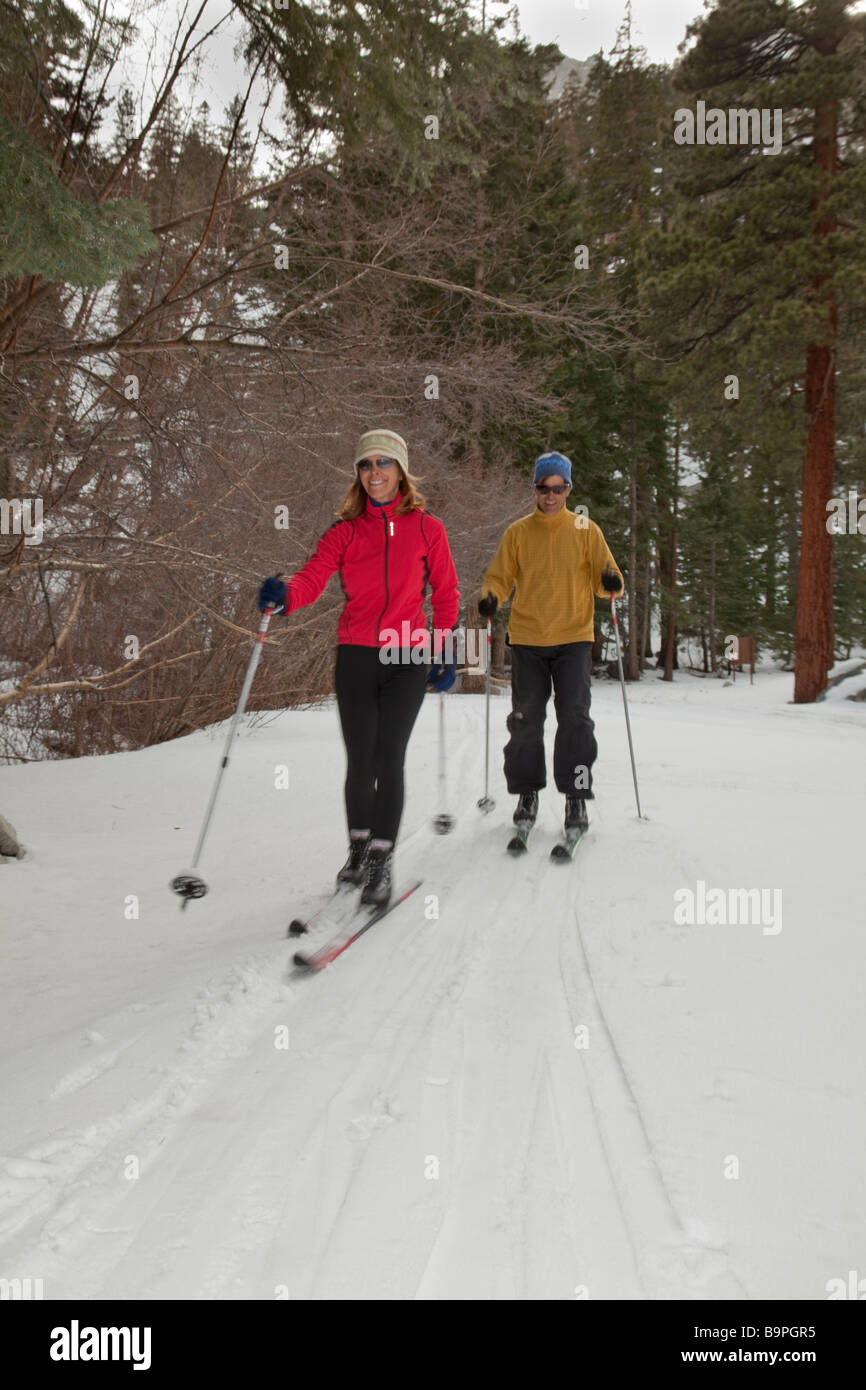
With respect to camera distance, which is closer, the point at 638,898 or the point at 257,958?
the point at 257,958

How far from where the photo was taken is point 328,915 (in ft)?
11.7

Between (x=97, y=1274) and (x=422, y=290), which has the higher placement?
(x=422, y=290)

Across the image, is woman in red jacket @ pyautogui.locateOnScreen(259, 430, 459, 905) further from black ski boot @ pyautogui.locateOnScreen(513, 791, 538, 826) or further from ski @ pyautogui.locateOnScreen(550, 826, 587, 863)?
black ski boot @ pyautogui.locateOnScreen(513, 791, 538, 826)

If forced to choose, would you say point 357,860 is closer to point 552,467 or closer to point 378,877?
point 378,877

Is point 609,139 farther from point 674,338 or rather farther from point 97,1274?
point 97,1274

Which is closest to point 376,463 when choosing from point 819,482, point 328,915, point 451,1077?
point 328,915

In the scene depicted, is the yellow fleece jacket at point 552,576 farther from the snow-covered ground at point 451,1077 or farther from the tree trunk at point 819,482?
the tree trunk at point 819,482

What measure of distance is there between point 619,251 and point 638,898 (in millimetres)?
23322

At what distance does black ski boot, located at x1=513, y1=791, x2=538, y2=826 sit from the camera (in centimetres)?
467

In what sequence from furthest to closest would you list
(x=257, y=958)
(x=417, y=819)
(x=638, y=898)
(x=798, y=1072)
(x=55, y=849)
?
(x=417, y=819) → (x=55, y=849) → (x=638, y=898) → (x=257, y=958) → (x=798, y=1072)

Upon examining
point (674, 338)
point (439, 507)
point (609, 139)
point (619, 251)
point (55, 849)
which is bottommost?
point (55, 849)

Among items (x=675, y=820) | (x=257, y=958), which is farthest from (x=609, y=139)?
(x=257, y=958)

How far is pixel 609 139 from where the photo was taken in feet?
90.1

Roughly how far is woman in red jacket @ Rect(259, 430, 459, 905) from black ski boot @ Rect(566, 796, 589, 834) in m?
1.23
